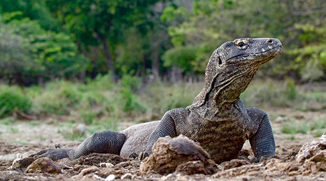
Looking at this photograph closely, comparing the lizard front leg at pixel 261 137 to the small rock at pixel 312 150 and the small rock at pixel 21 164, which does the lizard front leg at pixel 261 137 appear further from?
the small rock at pixel 21 164

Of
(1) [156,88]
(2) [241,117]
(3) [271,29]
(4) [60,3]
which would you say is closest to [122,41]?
(4) [60,3]

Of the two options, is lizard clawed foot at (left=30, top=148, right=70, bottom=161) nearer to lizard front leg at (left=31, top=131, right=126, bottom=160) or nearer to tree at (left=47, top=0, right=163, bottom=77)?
lizard front leg at (left=31, top=131, right=126, bottom=160)

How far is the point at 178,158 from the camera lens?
237 cm

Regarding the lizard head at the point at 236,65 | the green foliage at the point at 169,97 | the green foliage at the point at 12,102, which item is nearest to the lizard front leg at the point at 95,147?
the lizard head at the point at 236,65

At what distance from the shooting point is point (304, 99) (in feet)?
45.7

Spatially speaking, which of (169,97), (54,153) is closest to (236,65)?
(54,153)

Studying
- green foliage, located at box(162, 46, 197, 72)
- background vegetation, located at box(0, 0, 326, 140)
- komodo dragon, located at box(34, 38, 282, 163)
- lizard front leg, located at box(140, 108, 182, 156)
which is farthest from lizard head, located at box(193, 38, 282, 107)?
green foliage, located at box(162, 46, 197, 72)

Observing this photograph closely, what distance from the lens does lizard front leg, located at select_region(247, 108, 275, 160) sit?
10.7 feet

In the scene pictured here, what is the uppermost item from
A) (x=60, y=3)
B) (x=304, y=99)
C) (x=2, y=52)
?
(x=60, y=3)

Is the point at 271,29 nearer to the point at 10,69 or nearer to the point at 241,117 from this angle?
the point at 10,69

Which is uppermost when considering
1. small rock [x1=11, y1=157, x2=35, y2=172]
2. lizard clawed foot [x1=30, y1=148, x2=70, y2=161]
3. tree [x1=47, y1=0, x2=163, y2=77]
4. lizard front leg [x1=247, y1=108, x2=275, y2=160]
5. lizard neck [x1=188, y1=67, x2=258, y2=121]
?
tree [x1=47, y1=0, x2=163, y2=77]

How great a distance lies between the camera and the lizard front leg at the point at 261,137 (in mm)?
3273

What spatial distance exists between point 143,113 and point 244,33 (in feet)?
35.0

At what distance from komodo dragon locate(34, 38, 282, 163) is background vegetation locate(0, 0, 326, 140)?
176 inches
